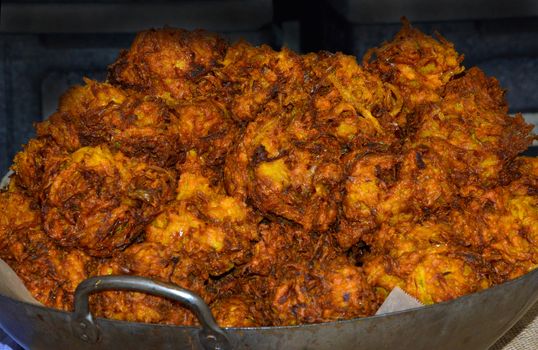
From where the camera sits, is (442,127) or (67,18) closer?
(442,127)

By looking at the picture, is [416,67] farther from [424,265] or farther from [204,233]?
[204,233]

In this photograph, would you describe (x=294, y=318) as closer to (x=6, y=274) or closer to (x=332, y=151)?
(x=332, y=151)

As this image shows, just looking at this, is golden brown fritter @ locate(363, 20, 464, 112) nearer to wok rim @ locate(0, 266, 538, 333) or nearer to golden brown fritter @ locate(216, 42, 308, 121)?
golden brown fritter @ locate(216, 42, 308, 121)

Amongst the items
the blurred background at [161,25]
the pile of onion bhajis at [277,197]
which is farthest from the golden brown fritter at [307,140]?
the blurred background at [161,25]

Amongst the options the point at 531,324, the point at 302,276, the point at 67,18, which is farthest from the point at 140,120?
the point at 67,18

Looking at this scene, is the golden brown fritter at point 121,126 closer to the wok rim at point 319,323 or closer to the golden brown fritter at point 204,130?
the golden brown fritter at point 204,130

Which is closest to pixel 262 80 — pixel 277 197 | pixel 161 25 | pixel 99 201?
pixel 277 197
